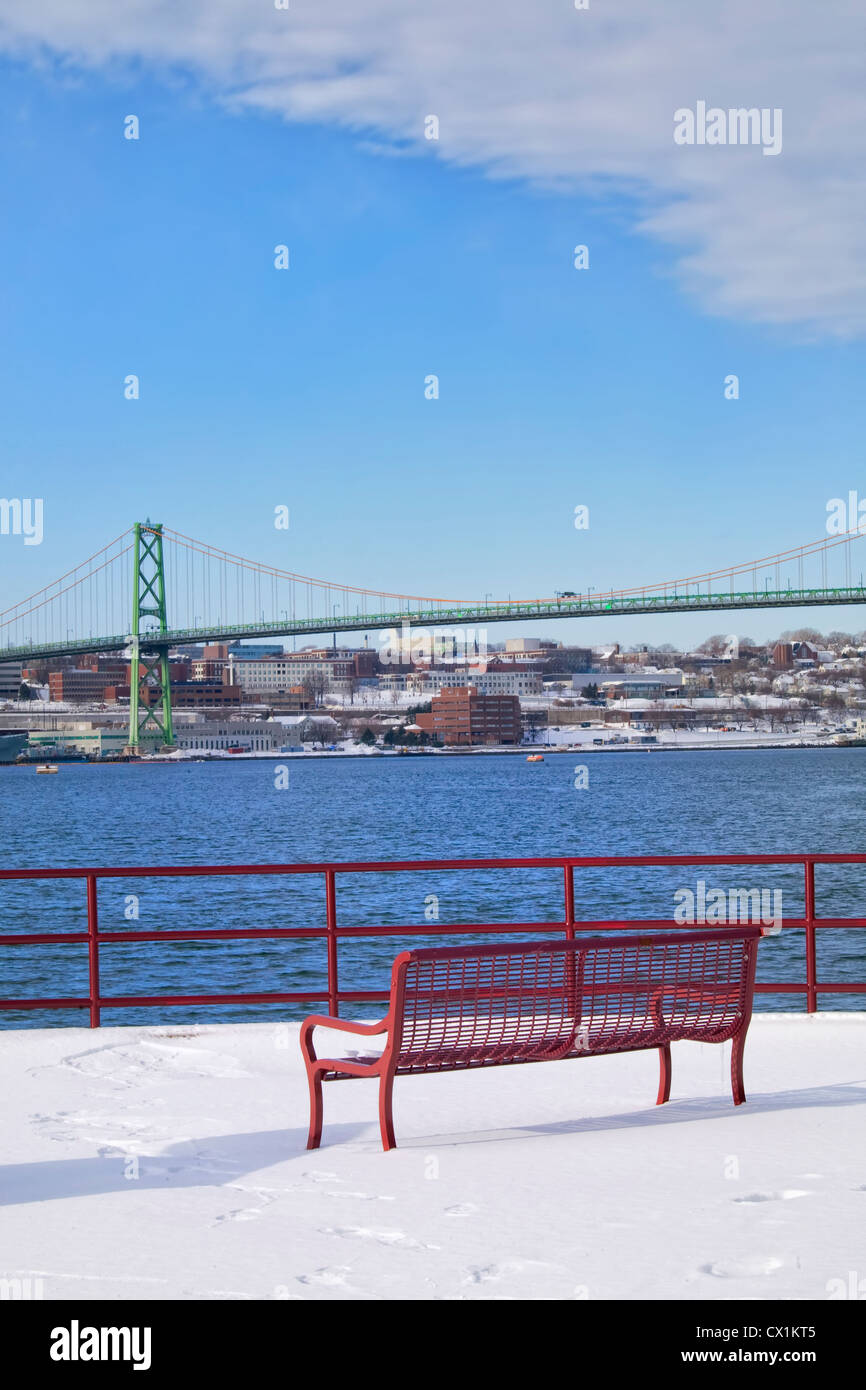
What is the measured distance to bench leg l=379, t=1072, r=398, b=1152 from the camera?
4574 mm

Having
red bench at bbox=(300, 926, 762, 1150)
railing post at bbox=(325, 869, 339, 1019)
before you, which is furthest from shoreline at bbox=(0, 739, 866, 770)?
red bench at bbox=(300, 926, 762, 1150)

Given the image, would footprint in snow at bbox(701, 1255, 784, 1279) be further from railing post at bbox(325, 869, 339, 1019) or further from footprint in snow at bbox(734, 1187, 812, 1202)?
railing post at bbox(325, 869, 339, 1019)

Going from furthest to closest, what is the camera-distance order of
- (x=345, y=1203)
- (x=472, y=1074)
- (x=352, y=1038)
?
(x=352, y=1038) < (x=472, y=1074) < (x=345, y=1203)

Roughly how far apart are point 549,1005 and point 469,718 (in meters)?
116

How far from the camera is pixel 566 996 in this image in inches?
187

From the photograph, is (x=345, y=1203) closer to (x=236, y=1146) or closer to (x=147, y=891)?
(x=236, y=1146)

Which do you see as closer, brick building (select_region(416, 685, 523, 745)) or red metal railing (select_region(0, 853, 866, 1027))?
red metal railing (select_region(0, 853, 866, 1027))

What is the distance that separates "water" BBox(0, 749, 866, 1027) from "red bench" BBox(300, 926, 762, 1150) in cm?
1065

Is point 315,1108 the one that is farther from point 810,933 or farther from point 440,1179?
point 810,933

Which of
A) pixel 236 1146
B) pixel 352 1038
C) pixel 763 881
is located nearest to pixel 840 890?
pixel 763 881
